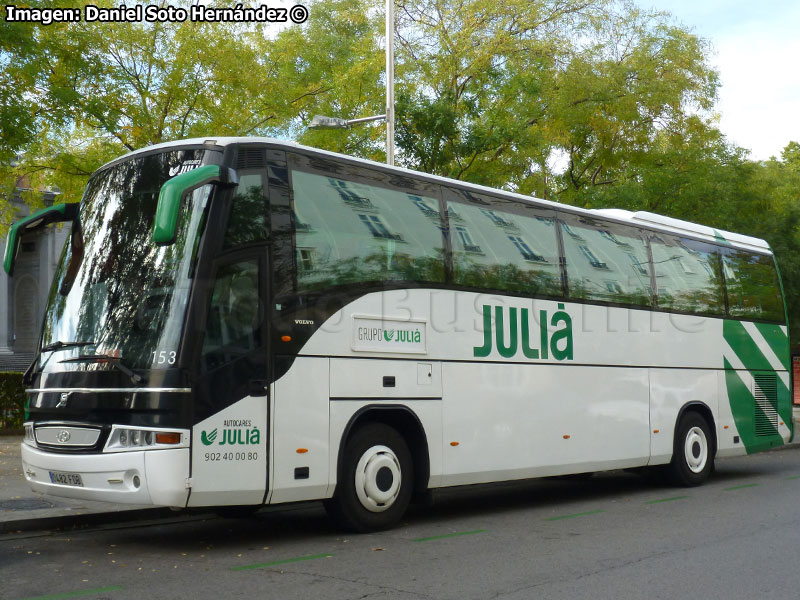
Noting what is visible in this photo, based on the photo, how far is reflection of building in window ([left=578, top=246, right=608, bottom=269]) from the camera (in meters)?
12.8

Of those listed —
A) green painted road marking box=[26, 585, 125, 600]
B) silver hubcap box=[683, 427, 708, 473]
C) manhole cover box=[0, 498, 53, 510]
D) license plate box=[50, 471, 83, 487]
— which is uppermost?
license plate box=[50, 471, 83, 487]

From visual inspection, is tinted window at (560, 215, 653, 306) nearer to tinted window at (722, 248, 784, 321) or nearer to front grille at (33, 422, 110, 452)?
tinted window at (722, 248, 784, 321)

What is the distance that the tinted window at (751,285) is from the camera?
15820mm

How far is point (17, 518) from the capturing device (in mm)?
Answer: 9484

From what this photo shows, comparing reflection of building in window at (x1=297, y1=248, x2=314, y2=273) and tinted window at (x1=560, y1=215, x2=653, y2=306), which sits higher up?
tinted window at (x1=560, y1=215, x2=653, y2=306)

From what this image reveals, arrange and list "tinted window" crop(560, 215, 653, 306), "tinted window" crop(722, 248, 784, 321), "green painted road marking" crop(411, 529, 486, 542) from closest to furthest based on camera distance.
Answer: "green painted road marking" crop(411, 529, 486, 542) → "tinted window" crop(560, 215, 653, 306) → "tinted window" crop(722, 248, 784, 321)

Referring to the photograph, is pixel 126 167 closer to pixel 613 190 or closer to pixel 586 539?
pixel 586 539

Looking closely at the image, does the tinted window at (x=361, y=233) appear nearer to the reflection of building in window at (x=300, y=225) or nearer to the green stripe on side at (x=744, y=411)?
the reflection of building in window at (x=300, y=225)

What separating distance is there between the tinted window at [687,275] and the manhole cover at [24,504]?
28.4 ft

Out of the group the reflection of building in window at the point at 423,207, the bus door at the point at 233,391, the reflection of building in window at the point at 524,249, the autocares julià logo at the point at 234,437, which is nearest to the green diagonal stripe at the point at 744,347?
the reflection of building in window at the point at 524,249

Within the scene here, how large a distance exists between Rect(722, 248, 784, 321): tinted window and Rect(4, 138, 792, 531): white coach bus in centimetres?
336

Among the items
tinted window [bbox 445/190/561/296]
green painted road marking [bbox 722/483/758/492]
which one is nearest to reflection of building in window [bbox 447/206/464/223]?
tinted window [bbox 445/190/561/296]

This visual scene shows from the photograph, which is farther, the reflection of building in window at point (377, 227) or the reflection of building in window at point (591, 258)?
the reflection of building in window at point (591, 258)

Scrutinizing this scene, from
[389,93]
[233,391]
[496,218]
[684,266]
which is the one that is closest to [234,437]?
[233,391]
